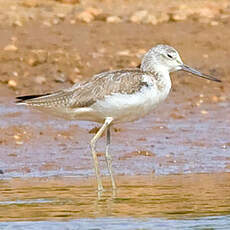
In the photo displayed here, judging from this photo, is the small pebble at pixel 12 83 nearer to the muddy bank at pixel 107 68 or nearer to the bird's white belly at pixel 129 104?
the muddy bank at pixel 107 68

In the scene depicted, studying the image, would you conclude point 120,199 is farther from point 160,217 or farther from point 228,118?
point 228,118

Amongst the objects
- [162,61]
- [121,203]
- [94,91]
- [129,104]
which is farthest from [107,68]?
[121,203]

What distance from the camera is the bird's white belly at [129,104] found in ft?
30.5

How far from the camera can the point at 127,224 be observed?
24.8ft

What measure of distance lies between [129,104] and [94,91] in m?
0.41

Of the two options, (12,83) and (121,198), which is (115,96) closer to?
(121,198)

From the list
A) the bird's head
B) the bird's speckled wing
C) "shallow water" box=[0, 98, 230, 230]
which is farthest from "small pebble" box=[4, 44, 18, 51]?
the bird's head

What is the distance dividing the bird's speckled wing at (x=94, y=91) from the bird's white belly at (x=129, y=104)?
51mm

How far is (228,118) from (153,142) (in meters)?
1.54

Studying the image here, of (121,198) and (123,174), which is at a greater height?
(121,198)

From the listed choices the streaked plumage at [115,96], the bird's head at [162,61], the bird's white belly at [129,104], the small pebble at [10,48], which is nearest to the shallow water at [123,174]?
the streaked plumage at [115,96]

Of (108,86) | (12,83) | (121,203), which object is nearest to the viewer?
(121,203)

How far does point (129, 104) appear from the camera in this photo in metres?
9.31

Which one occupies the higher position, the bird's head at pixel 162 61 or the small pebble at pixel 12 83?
the bird's head at pixel 162 61
